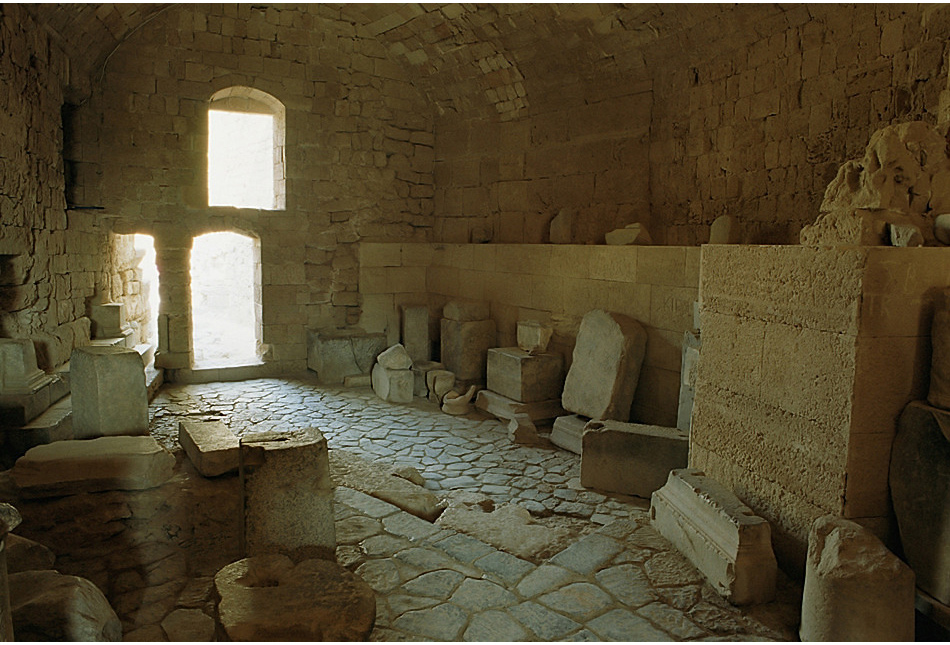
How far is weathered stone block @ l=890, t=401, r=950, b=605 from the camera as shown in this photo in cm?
310

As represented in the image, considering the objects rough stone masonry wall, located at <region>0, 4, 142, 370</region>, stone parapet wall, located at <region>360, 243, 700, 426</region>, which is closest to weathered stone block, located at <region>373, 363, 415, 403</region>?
stone parapet wall, located at <region>360, 243, 700, 426</region>

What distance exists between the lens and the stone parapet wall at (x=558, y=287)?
6156 mm

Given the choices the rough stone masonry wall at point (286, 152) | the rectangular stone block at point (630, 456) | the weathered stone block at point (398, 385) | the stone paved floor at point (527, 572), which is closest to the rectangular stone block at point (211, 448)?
the stone paved floor at point (527, 572)

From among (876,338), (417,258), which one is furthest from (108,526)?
(417,258)

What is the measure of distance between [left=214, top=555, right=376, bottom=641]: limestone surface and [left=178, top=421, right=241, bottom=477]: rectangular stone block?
6.36ft

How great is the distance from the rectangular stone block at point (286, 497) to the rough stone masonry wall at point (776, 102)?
5416mm

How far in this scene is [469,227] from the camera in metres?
10.5

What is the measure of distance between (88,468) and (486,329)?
5.04 metres

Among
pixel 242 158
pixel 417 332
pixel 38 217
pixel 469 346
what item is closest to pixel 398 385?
pixel 469 346

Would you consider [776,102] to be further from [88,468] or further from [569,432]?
[88,468]

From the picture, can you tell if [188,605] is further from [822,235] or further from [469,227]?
[469,227]

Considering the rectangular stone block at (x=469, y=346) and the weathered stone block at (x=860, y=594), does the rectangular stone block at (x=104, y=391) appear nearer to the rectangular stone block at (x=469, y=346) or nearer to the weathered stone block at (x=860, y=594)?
the rectangular stone block at (x=469, y=346)

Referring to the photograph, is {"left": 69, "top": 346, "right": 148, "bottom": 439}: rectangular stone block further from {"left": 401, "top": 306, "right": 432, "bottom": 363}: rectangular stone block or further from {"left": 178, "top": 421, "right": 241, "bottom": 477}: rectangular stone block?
{"left": 401, "top": 306, "right": 432, "bottom": 363}: rectangular stone block

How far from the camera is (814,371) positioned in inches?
140
